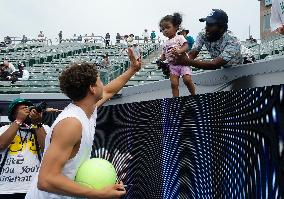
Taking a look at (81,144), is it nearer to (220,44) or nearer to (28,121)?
(28,121)

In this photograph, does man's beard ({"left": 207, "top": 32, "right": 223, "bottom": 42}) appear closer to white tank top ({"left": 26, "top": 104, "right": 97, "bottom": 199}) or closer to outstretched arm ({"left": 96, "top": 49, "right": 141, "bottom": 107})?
outstretched arm ({"left": 96, "top": 49, "right": 141, "bottom": 107})

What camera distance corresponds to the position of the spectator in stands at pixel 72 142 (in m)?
2.78

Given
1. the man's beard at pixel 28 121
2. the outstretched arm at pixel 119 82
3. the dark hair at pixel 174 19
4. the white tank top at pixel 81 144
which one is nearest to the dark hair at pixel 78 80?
the white tank top at pixel 81 144

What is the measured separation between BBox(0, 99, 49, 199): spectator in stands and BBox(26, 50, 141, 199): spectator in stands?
5.92ft

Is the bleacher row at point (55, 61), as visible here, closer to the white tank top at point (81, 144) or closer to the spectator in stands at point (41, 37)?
the spectator in stands at point (41, 37)

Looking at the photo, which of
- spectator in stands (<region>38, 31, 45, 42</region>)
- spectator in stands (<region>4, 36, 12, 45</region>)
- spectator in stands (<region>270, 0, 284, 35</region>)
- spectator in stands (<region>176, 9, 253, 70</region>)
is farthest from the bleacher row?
spectator in stands (<region>270, 0, 284, 35</region>)

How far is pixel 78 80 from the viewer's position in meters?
3.05

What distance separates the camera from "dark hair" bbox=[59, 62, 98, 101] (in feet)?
10.0

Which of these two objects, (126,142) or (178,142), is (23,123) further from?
(178,142)

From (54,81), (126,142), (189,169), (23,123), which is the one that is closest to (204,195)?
(189,169)

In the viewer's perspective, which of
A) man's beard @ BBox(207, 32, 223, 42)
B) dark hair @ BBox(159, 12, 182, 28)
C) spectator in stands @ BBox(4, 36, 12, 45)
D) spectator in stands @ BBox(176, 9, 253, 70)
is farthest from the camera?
spectator in stands @ BBox(4, 36, 12, 45)

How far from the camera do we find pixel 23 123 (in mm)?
5004

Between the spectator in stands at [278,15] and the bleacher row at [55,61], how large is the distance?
8.04 metres

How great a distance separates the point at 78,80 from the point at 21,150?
220cm
